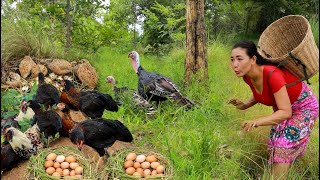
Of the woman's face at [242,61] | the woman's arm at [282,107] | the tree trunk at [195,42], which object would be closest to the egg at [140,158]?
the woman's arm at [282,107]

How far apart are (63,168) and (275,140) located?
3.67 feet

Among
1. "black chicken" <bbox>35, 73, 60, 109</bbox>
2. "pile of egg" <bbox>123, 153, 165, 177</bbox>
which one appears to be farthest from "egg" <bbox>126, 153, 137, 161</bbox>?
"black chicken" <bbox>35, 73, 60, 109</bbox>

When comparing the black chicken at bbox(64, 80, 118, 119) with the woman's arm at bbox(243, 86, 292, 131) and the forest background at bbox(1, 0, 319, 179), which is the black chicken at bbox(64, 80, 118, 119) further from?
the woman's arm at bbox(243, 86, 292, 131)

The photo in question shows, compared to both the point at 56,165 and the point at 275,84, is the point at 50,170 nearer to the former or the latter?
the point at 56,165

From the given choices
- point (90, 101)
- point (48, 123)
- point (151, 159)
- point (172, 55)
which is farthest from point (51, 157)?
point (172, 55)

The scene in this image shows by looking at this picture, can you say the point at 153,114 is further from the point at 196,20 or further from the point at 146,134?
the point at 196,20

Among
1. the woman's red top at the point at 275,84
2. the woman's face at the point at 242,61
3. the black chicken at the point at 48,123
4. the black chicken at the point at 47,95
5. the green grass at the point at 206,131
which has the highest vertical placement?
the woman's face at the point at 242,61

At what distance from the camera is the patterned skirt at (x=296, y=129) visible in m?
2.30

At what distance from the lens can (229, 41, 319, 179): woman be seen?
83.9 inches

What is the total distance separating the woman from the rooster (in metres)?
1.23

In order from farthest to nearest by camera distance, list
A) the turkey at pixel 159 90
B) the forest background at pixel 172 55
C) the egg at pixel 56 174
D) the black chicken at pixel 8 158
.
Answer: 1. the turkey at pixel 159 90
2. the forest background at pixel 172 55
3. the black chicken at pixel 8 158
4. the egg at pixel 56 174

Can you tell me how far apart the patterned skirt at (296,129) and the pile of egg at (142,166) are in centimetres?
66

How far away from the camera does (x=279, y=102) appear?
6.98 ft

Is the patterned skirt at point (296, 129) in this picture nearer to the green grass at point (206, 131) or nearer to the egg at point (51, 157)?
the green grass at point (206, 131)
